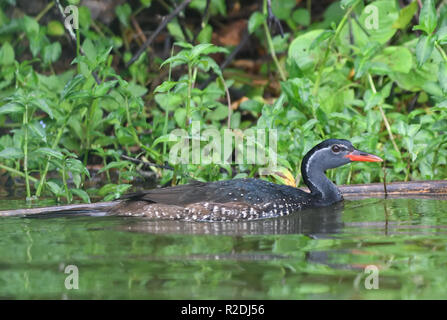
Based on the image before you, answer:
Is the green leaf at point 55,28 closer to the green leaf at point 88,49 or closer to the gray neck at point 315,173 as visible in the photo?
the green leaf at point 88,49

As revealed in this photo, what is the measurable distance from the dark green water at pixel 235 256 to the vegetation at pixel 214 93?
2.73ft

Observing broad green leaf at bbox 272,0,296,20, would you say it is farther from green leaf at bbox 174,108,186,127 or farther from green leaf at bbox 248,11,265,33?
green leaf at bbox 174,108,186,127

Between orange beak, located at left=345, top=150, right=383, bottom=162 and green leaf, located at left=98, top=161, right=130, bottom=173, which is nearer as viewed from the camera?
orange beak, located at left=345, top=150, right=383, bottom=162

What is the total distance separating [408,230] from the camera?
567 cm

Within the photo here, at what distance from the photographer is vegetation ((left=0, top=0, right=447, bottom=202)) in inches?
284

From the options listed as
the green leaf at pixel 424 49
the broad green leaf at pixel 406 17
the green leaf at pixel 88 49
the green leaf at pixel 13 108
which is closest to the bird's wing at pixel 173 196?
the green leaf at pixel 13 108

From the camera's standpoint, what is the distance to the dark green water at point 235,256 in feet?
13.7

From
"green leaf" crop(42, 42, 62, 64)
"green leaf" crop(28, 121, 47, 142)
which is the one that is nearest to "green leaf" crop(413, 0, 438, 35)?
"green leaf" crop(28, 121, 47, 142)

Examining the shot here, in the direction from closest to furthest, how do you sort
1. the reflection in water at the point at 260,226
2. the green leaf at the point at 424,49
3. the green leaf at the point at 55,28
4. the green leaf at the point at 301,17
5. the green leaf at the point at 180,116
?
the reflection in water at the point at 260,226
the green leaf at the point at 424,49
the green leaf at the point at 180,116
the green leaf at the point at 301,17
the green leaf at the point at 55,28

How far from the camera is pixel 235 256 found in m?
4.91

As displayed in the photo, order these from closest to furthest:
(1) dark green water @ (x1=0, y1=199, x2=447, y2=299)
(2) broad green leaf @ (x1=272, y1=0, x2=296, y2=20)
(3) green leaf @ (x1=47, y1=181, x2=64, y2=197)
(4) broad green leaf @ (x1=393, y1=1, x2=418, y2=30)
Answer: (1) dark green water @ (x1=0, y1=199, x2=447, y2=299) → (3) green leaf @ (x1=47, y1=181, x2=64, y2=197) → (4) broad green leaf @ (x1=393, y1=1, x2=418, y2=30) → (2) broad green leaf @ (x1=272, y1=0, x2=296, y2=20)
